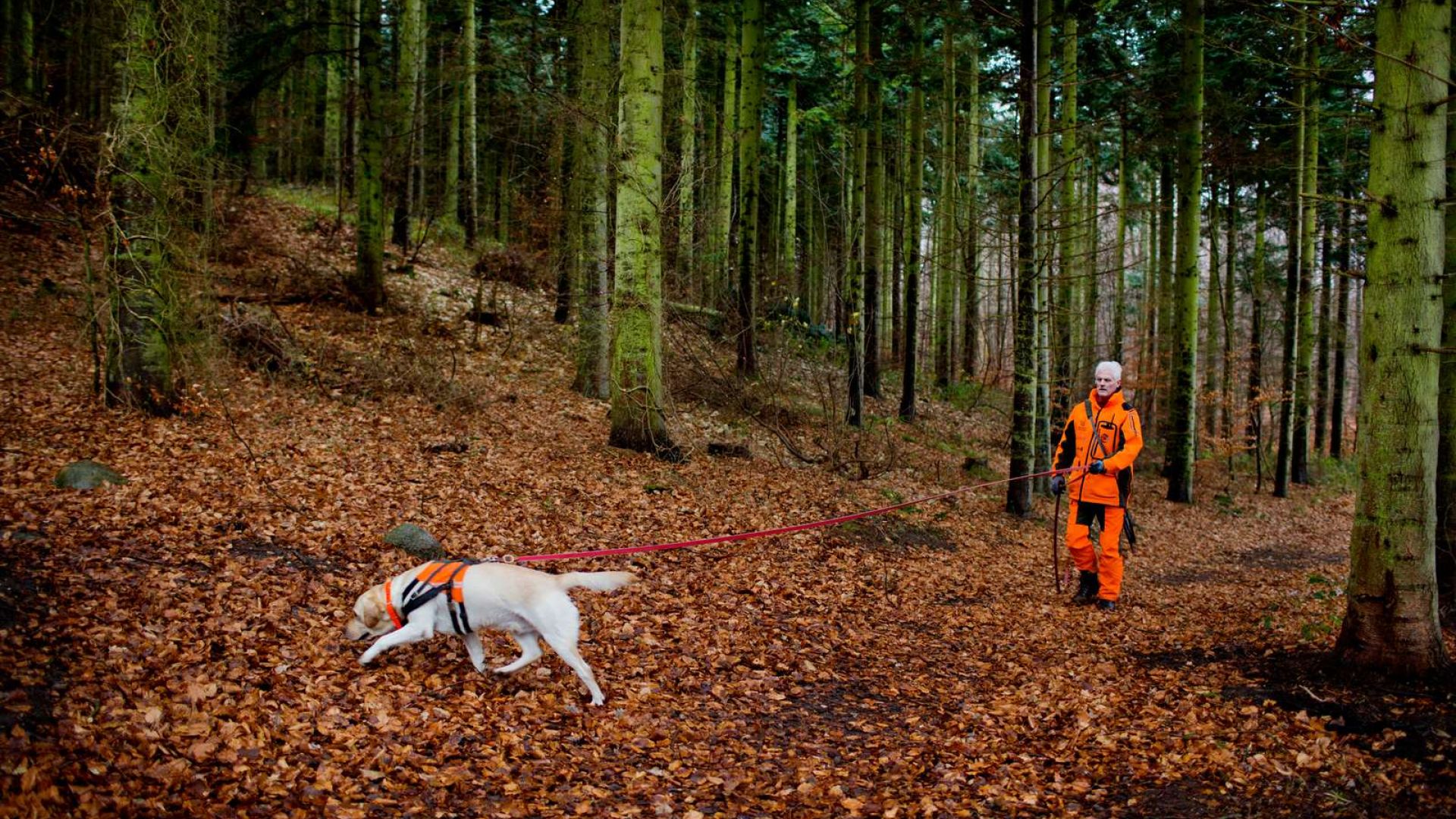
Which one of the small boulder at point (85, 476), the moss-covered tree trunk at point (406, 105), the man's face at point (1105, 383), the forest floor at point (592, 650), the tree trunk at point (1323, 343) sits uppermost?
the moss-covered tree trunk at point (406, 105)

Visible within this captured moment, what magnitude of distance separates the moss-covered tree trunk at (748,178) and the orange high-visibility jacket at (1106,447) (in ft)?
21.4

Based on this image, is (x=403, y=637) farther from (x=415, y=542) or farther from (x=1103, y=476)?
(x=1103, y=476)

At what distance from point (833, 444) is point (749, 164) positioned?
6.48 m

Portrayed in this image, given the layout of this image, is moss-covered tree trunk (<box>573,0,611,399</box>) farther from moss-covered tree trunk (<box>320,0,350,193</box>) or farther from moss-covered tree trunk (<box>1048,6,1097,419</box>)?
moss-covered tree trunk (<box>320,0,350,193</box>)

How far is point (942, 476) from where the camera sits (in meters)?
13.7

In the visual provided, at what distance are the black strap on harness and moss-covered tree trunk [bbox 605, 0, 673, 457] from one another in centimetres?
553

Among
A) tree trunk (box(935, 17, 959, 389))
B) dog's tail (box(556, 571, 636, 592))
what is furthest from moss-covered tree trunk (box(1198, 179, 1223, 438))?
dog's tail (box(556, 571, 636, 592))

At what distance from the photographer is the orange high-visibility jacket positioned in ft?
23.8

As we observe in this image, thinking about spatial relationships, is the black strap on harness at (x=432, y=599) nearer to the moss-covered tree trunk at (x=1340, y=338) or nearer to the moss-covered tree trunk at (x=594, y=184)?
the moss-covered tree trunk at (x=594, y=184)

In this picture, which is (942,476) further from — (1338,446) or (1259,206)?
(1338,446)

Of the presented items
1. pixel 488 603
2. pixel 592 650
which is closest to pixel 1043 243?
pixel 592 650

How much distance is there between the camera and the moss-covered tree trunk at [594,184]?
460 inches

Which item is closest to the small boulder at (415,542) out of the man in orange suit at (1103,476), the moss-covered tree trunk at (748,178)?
the man in orange suit at (1103,476)

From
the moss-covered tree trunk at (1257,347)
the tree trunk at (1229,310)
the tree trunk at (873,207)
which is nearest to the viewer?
the tree trunk at (873,207)
